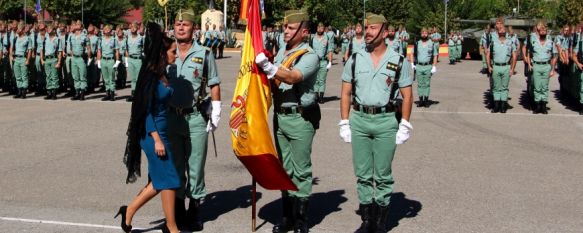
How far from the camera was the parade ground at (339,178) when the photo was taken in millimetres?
7711

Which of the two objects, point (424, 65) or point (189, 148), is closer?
point (189, 148)

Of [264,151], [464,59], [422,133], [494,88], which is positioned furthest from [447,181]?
[464,59]

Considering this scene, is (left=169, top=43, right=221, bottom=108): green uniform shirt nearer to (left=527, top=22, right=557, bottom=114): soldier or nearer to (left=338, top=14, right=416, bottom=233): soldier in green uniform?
(left=338, top=14, right=416, bottom=233): soldier in green uniform

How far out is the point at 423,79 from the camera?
18359 mm

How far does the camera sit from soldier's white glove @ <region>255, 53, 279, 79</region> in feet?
22.2

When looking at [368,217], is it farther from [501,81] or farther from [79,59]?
[79,59]

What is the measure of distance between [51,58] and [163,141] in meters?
13.4

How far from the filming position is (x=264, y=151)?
22.8ft

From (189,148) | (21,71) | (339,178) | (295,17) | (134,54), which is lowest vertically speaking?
(339,178)

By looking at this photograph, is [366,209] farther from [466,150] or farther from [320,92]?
[320,92]

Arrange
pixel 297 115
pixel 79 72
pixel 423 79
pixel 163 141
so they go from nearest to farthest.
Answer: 1. pixel 163 141
2. pixel 297 115
3. pixel 423 79
4. pixel 79 72

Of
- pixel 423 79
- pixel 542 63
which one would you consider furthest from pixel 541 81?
pixel 423 79

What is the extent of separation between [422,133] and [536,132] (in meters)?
1.97

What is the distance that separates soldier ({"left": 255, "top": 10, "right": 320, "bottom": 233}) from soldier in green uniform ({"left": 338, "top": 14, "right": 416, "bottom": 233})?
314 mm
